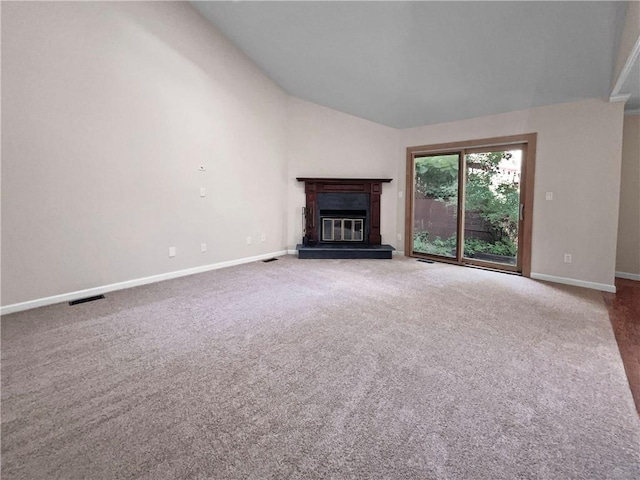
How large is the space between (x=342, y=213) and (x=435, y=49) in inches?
123

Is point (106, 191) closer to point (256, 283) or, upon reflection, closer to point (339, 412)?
point (256, 283)

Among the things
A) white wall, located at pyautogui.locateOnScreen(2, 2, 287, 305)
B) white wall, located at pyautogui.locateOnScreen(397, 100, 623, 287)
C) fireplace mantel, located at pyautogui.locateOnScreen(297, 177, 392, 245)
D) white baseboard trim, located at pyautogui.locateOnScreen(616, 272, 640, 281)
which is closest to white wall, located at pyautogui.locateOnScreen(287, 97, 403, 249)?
fireplace mantel, located at pyautogui.locateOnScreen(297, 177, 392, 245)

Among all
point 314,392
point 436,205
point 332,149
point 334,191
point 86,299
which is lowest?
point 314,392

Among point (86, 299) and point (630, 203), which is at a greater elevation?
point (630, 203)

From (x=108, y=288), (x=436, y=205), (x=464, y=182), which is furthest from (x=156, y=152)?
(x=464, y=182)

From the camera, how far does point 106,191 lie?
323cm

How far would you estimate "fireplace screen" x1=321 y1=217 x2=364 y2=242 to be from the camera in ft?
19.3

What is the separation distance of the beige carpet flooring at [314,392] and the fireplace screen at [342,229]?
301cm

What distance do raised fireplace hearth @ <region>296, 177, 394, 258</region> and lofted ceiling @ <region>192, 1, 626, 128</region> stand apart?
1467mm

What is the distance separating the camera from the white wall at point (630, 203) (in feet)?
13.7

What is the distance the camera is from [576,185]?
12.5 feet

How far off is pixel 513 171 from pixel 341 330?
3868 millimetres

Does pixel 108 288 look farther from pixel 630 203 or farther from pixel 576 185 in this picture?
pixel 630 203

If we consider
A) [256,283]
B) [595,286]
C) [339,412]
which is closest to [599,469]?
[339,412]
